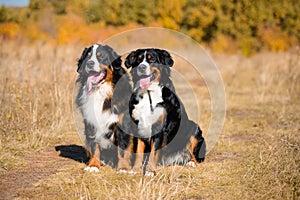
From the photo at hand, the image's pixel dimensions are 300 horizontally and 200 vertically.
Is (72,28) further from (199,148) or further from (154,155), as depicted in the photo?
(154,155)

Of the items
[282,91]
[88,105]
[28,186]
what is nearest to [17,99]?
[88,105]

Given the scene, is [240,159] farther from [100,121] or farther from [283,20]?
[283,20]

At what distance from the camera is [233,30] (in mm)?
30797

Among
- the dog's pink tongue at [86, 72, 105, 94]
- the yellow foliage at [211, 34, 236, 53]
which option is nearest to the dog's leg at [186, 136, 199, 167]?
the dog's pink tongue at [86, 72, 105, 94]

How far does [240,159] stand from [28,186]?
2908 millimetres

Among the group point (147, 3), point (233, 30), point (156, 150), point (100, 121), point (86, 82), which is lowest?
point (156, 150)

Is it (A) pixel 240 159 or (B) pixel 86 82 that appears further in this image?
(A) pixel 240 159

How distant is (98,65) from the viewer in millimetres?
4738

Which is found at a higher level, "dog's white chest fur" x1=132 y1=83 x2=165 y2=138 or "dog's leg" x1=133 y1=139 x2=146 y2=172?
"dog's white chest fur" x1=132 y1=83 x2=165 y2=138

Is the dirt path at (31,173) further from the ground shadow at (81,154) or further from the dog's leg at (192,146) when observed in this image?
the dog's leg at (192,146)

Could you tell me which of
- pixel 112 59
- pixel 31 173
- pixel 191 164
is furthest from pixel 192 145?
pixel 31 173

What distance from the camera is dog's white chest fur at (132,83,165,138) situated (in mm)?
4875

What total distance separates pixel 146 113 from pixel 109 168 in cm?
86

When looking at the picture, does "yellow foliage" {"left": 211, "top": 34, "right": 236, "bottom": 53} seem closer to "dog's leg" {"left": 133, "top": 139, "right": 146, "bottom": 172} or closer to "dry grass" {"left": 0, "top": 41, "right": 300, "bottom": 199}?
"dry grass" {"left": 0, "top": 41, "right": 300, "bottom": 199}
